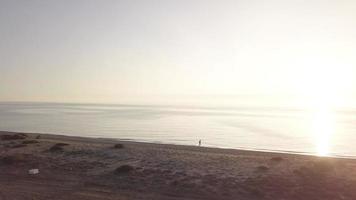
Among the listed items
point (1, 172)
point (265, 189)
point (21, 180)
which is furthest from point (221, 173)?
point (1, 172)

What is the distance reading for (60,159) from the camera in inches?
1176

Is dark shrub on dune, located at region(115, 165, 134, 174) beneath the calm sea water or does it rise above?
beneath

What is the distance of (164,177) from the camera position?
79.4 feet

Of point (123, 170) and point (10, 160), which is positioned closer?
point (123, 170)

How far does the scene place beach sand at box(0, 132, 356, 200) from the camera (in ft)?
67.5

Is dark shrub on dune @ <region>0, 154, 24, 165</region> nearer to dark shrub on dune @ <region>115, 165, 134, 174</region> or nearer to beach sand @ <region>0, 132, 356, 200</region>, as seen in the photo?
beach sand @ <region>0, 132, 356, 200</region>

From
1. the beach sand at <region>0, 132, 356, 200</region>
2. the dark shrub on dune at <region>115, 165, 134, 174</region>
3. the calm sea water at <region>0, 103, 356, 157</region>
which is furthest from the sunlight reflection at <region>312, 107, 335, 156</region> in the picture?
the dark shrub on dune at <region>115, 165, 134, 174</region>

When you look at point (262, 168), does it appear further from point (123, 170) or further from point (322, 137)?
point (322, 137)

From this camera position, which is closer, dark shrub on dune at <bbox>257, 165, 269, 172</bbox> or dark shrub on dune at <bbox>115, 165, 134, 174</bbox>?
dark shrub on dune at <bbox>115, 165, 134, 174</bbox>

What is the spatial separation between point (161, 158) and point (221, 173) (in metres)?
6.28

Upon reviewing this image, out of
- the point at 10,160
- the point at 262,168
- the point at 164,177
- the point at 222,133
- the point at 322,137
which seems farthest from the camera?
the point at 222,133

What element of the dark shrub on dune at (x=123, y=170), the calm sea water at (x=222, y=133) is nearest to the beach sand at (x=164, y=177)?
the dark shrub on dune at (x=123, y=170)

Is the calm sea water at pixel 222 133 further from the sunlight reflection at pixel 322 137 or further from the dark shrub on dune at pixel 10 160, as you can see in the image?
the dark shrub on dune at pixel 10 160

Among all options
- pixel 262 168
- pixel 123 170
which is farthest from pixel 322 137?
pixel 123 170
